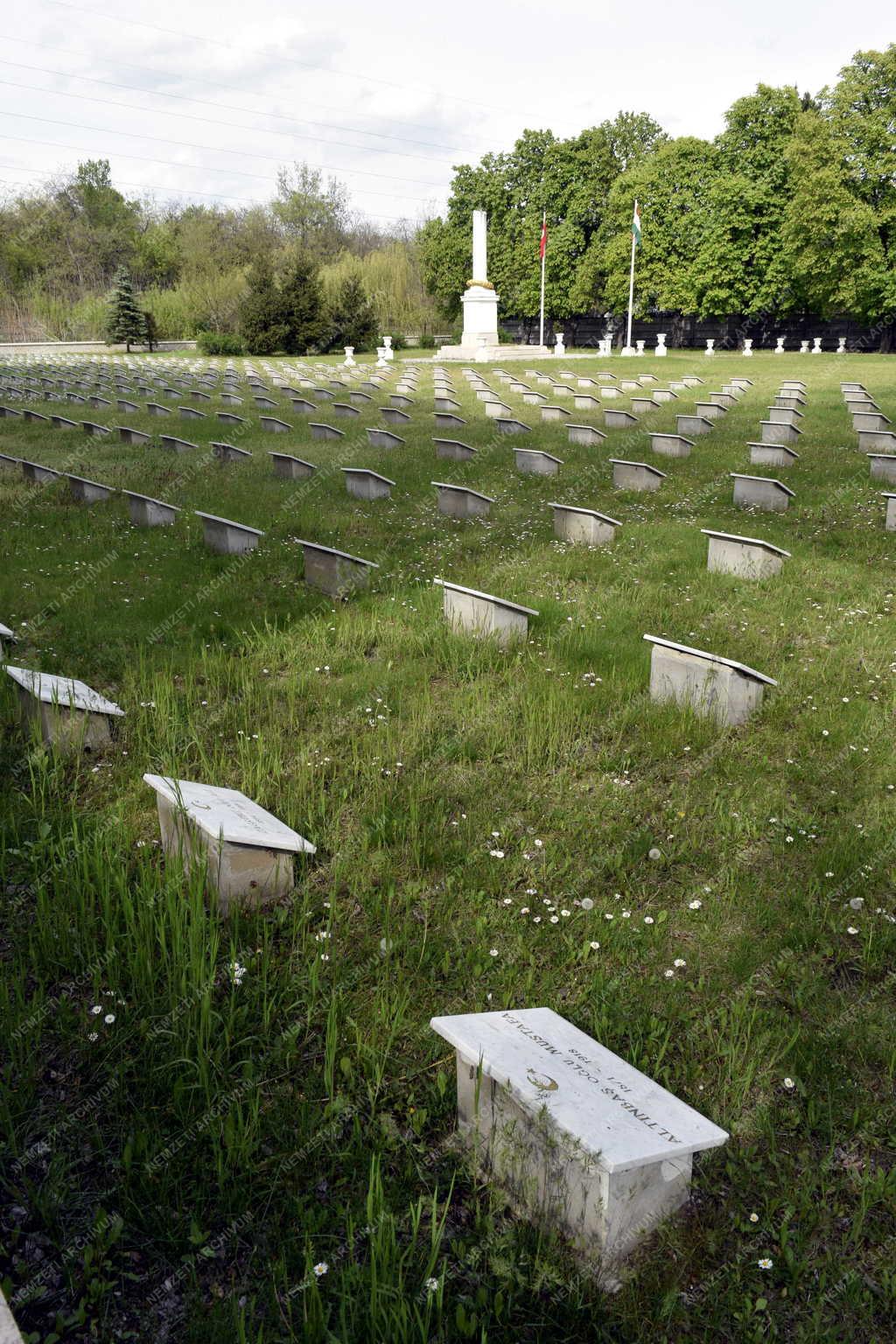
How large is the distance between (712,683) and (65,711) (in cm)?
365

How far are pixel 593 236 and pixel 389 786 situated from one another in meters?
59.5

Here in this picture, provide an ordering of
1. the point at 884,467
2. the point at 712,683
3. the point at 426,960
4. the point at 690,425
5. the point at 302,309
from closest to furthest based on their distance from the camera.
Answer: the point at 426,960, the point at 712,683, the point at 884,467, the point at 690,425, the point at 302,309

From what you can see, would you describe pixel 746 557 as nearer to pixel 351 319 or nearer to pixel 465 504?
pixel 465 504

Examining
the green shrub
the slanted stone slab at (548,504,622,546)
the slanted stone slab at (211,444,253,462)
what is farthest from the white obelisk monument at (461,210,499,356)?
the slanted stone slab at (548,504,622,546)

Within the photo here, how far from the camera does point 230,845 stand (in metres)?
3.61

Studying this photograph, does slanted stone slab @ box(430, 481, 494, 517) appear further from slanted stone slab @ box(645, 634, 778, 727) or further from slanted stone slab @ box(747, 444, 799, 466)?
slanted stone slab @ box(645, 634, 778, 727)

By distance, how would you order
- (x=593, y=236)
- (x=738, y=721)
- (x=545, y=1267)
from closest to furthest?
1. (x=545, y=1267)
2. (x=738, y=721)
3. (x=593, y=236)

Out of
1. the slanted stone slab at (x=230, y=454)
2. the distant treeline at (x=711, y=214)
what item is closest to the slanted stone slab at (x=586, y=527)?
the slanted stone slab at (x=230, y=454)

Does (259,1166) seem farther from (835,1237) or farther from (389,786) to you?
(389,786)

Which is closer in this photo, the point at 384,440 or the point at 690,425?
the point at 384,440

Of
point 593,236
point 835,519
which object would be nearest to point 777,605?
point 835,519

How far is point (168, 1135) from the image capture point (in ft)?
8.64

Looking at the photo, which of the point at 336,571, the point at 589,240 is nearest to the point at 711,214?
the point at 589,240

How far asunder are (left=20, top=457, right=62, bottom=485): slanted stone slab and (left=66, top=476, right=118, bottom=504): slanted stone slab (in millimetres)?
715
